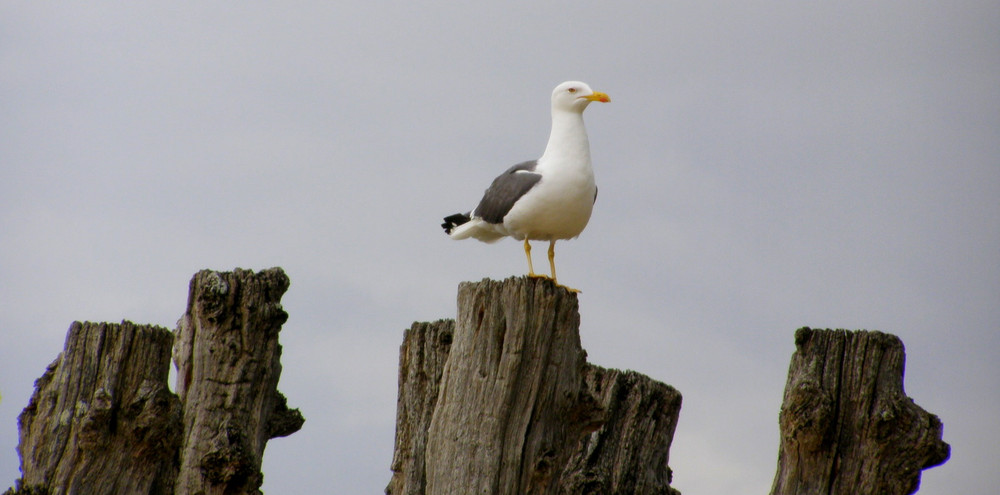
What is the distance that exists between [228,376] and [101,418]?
2.93 feet

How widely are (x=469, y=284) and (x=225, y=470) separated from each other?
2453mm

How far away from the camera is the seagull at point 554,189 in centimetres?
755

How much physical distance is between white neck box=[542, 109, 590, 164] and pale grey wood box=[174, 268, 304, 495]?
2203mm

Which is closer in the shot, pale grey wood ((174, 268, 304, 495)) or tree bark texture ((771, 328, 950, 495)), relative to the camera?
tree bark texture ((771, 328, 950, 495))

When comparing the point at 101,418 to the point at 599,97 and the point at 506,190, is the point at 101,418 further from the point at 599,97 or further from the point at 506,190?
the point at 599,97

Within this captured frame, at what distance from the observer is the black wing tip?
8781 millimetres

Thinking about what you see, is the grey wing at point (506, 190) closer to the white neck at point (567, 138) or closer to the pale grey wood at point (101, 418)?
the white neck at point (567, 138)

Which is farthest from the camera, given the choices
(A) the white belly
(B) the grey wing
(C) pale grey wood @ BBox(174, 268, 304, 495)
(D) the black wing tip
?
(D) the black wing tip

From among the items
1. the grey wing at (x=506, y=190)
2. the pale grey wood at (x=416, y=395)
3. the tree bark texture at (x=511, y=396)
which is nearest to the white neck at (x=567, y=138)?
the grey wing at (x=506, y=190)

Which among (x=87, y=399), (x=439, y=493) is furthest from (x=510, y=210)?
(x=87, y=399)

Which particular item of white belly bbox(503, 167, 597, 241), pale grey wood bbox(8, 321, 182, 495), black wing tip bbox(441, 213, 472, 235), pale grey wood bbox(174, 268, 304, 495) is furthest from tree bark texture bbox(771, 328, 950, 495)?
pale grey wood bbox(8, 321, 182, 495)

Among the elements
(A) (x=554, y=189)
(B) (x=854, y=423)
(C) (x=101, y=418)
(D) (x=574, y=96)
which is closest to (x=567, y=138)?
(D) (x=574, y=96)

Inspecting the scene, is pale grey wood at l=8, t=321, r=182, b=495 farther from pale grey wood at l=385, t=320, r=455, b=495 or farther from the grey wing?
the grey wing

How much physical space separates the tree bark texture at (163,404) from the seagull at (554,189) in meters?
1.69
